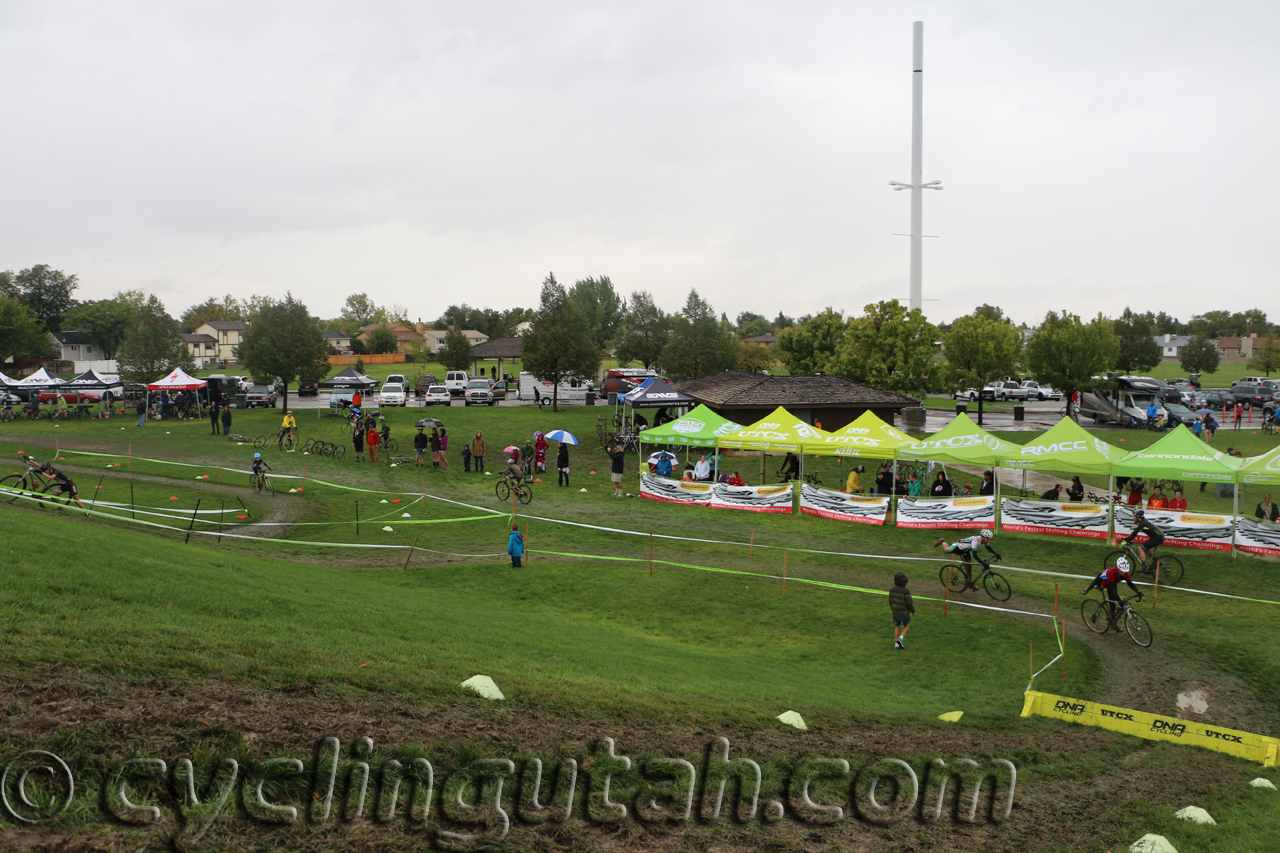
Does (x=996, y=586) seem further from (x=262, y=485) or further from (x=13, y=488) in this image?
(x=13, y=488)

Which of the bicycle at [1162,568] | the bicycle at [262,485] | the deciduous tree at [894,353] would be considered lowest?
the bicycle at [1162,568]

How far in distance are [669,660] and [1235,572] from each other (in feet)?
52.2

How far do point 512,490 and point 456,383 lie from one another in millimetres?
38172

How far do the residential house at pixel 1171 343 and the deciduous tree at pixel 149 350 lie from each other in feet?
569

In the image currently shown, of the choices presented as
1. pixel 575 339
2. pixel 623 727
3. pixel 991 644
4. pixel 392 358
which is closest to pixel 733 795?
pixel 623 727

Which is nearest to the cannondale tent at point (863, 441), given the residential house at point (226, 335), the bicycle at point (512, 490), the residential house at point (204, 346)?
the bicycle at point (512, 490)

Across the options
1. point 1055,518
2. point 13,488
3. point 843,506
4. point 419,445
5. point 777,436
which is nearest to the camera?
point 13,488

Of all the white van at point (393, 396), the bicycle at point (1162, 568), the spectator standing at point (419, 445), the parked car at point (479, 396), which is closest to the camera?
the bicycle at point (1162, 568)

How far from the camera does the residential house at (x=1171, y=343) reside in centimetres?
16312

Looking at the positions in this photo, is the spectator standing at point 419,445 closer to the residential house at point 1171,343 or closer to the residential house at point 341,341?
the residential house at point 341,341

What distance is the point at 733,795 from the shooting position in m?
8.11

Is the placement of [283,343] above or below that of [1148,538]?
above

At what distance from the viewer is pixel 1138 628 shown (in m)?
15.3

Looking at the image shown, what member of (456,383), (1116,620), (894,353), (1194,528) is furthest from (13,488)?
(894,353)
